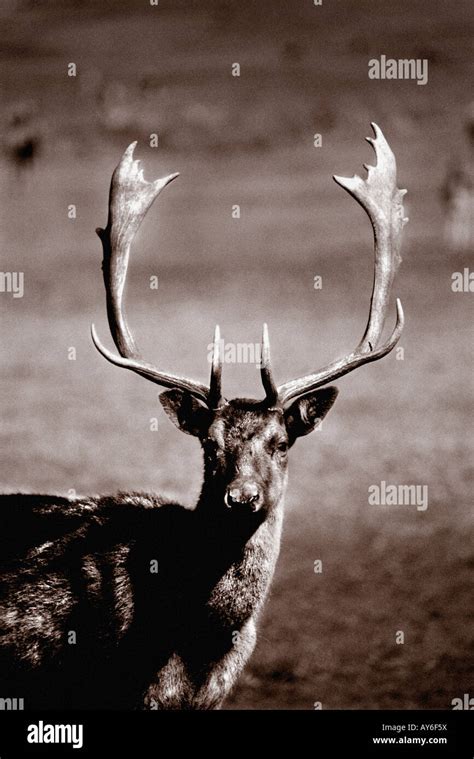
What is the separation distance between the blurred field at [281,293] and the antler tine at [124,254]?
99.8 inches

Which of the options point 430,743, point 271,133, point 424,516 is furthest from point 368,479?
point 271,133

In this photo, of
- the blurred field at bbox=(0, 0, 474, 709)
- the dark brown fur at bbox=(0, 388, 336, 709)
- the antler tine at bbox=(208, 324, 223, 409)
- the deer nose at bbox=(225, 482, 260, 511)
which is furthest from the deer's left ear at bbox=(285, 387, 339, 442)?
the blurred field at bbox=(0, 0, 474, 709)

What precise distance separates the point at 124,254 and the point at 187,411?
40.9 inches

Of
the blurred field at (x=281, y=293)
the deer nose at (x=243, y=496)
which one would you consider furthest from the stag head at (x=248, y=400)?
the blurred field at (x=281, y=293)

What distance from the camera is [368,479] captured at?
11.5 metres

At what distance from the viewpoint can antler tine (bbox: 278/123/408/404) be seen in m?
6.14

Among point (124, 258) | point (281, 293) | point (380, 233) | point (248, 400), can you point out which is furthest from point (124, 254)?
point (281, 293)

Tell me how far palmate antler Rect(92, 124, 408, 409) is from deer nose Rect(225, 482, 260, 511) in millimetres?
603

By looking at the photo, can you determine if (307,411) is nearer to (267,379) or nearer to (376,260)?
(267,379)

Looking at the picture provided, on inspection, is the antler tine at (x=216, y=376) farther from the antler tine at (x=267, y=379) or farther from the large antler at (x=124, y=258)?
the antler tine at (x=267, y=379)

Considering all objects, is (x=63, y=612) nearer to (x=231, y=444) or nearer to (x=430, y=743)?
(x=231, y=444)

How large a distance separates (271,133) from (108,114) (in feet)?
13.8

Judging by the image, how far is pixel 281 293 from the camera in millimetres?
19719

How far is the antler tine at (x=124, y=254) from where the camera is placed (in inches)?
234
